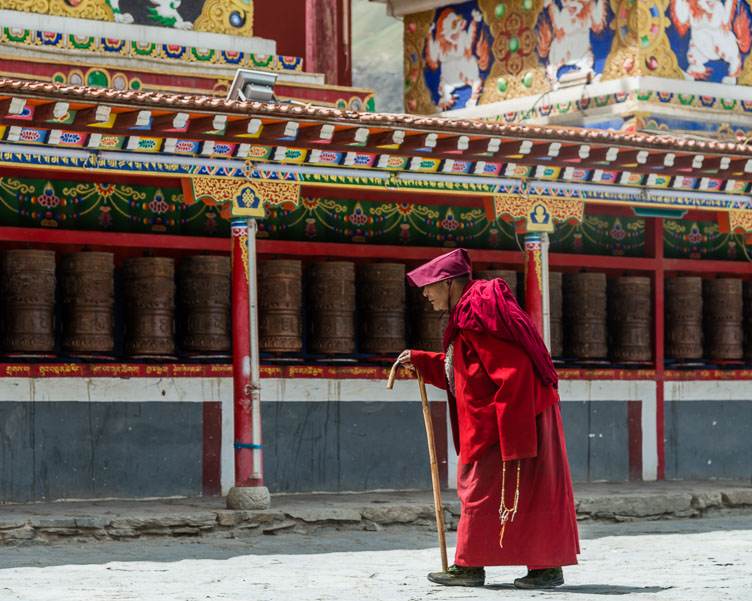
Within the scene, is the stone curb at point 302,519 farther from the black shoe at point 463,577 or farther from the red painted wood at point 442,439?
the black shoe at point 463,577

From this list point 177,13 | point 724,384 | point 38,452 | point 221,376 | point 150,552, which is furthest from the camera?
point 724,384

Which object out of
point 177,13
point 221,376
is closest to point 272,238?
point 221,376

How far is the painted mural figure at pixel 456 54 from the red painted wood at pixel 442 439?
460 cm

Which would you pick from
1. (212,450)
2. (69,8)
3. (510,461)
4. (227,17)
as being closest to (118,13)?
(69,8)

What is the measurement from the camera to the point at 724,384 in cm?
1252

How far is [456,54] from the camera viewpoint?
A: 15.2 meters

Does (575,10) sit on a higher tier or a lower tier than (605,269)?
higher

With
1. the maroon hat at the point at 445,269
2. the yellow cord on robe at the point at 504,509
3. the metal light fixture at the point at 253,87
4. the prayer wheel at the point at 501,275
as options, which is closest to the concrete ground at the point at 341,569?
the yellow cord on robe at the point at 504,509

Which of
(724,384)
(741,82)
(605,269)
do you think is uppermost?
(741,82)

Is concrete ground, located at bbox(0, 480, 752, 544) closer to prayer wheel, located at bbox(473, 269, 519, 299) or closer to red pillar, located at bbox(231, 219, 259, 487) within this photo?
red pillar, located at bbox(231, 219, 259, 487)

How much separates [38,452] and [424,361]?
3.76 metres

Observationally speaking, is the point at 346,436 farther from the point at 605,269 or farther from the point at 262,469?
the point at 605,269

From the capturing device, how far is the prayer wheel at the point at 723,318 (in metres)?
12.4

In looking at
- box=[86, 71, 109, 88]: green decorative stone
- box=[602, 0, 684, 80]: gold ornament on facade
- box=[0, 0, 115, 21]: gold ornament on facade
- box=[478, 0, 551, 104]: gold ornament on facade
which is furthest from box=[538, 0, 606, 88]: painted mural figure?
box=[86, 71, 109, 88]: green decorative stone
